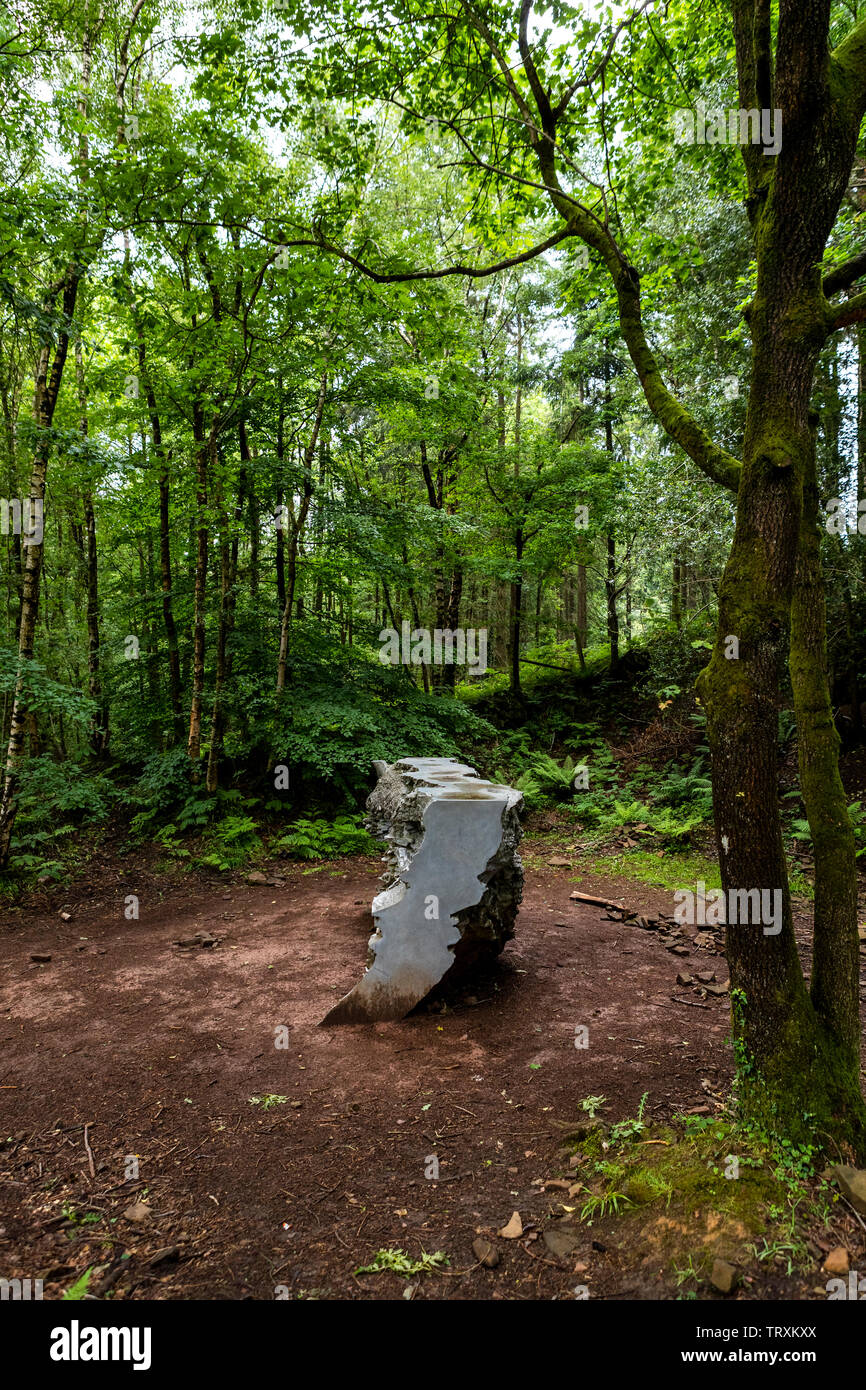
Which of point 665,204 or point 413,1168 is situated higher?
point 665,204

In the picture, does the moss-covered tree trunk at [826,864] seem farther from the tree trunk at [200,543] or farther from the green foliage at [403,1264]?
the tree trunk at [200,543]

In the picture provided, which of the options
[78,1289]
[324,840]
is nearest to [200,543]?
[324,840]

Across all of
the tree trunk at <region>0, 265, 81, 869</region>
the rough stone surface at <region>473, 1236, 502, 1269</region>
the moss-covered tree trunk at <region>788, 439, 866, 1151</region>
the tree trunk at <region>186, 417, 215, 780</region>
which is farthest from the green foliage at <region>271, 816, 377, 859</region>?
the moss-covered tree trunk at <region>788, 439, 866, 1151</region>

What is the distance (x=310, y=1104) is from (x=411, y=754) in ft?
21.9

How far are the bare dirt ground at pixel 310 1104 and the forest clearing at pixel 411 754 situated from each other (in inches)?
1.1

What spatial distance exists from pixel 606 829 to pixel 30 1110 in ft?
26.2

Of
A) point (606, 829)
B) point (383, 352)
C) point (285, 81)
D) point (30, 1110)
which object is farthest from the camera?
point (383, 352)

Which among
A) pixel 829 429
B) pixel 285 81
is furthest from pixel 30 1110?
pixel 829 429

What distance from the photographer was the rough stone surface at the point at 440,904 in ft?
14.7

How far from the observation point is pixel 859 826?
7242mm

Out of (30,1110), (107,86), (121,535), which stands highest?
(107,86)

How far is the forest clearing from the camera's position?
8.61 feet
